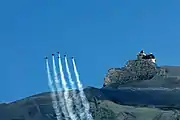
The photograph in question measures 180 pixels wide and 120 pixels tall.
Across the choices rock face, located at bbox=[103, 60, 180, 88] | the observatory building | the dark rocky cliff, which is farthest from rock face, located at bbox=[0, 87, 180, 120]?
the observatory building

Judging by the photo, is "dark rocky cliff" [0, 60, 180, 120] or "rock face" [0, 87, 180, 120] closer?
"rock face" [0, 87, 180, 120]

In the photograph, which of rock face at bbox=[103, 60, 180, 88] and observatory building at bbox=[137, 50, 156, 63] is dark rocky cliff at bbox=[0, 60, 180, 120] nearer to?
rock face at bbox=[103, 60, 180, 88]

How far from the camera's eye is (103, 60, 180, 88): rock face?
531 ft

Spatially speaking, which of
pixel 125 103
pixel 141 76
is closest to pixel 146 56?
pixel 141 76

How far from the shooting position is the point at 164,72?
172m

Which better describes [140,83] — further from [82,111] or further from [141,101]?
[82,111]

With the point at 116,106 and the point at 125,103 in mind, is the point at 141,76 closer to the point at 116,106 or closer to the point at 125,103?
the point at 125,103

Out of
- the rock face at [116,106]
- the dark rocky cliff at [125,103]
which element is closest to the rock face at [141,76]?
the dark rocky cliff at [125,103]

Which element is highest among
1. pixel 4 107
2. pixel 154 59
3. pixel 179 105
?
pixel 154 59

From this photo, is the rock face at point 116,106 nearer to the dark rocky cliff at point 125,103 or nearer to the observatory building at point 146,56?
the dark rocky cliff at point 125,103

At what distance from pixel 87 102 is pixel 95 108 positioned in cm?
339

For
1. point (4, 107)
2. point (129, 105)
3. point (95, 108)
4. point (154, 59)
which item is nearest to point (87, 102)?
point (95, 108)

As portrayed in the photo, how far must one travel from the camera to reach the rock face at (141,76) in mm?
162000

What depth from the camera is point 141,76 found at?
169875 millimetres
